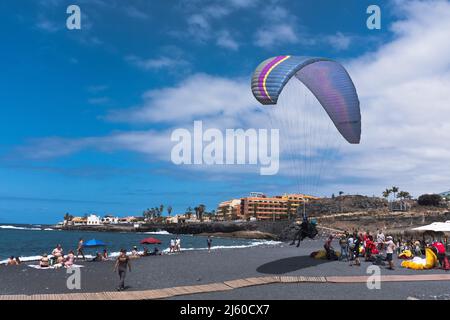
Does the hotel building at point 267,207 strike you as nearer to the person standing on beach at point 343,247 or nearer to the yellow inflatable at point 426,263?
the person standing on beach at point 343,247

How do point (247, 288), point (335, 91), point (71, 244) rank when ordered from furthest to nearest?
point (71, 244) → point (335, 91) → point (247, 288)

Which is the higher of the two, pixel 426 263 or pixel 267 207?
pixel 426 263

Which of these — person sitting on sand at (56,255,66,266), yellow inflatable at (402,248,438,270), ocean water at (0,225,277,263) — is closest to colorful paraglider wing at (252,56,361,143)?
yellow inflatable at (402,248,438,270)

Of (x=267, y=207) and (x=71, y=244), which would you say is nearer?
(x=71, y=244)

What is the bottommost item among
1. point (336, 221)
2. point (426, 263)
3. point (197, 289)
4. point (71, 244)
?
point (71, 244)

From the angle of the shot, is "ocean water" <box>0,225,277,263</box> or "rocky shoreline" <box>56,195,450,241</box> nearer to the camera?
"ocean water" <box>0,225,277,263</box>

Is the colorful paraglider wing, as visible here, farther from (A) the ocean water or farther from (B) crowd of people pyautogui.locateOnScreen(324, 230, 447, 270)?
(A) the ocean water

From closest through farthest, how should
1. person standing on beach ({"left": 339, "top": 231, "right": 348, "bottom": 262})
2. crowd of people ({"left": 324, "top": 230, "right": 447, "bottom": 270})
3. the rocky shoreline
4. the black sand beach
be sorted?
1. the black sand beach
2. crowd of people ({"left": 324, "top": 230, "right": 447, "bottom": 270})
3. person standing on beach ({"left": 339, "top": 231, "right": 348, "bottom": 262})
4. the rocky shoreline

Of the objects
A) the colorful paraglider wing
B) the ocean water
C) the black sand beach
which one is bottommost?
the ocean water

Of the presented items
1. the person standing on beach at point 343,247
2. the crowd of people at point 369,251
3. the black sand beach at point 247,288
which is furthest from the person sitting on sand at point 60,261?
the person standing on beach at point 343,247

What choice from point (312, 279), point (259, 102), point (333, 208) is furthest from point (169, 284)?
point (333, 208)

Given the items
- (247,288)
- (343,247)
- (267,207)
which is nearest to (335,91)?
(343,247)

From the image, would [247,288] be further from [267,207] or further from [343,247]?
[267,207]

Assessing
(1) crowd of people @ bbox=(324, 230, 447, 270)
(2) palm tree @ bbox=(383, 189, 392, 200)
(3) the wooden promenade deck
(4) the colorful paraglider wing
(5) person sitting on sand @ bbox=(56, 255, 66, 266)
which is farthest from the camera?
(2) palm tree @ bbox=(383, 189, 392, 200)
